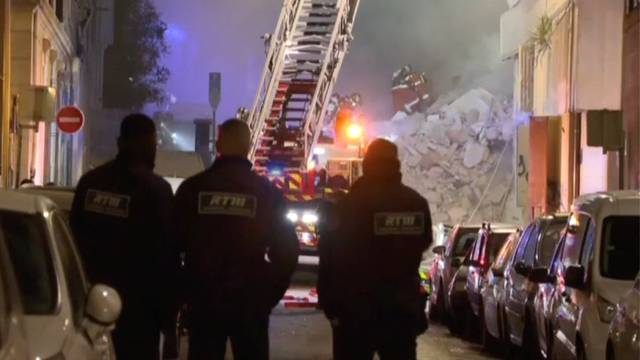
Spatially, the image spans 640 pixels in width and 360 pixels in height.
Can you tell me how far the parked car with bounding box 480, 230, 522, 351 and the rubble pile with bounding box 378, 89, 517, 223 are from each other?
25194 millimetres

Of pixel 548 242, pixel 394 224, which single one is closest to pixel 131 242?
pixel 394 224

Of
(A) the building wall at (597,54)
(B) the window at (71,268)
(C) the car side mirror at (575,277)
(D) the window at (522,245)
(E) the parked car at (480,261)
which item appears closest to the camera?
(B) the window at (71,268)

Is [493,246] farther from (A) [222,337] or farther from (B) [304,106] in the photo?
(B) [304,106]

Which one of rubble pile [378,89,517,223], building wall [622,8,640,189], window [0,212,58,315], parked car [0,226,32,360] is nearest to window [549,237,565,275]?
window [0,212,58,315]

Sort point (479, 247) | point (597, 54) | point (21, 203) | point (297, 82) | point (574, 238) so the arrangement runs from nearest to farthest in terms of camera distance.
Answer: point (21, 203)
point (574, 238)
point (479, 247)
point (597, 54)
point (297, 82)

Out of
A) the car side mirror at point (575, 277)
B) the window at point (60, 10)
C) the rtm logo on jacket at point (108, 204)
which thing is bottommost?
the car side mirror at point (575, 277)

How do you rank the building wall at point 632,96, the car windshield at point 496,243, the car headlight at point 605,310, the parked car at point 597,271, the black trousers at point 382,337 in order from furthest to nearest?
1. the building wall at point 632,96
2. the car windshield at point 496,243
3. the parked car at point 597,271
4. the car headlight at point 605,310
5. the black trousers at point 382,337

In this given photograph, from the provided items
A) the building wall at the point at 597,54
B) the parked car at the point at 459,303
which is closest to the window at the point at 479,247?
the parked car at the point at 459,303

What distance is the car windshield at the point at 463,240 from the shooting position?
65.3 feet

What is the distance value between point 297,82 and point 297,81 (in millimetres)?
54

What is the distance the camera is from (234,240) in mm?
6926

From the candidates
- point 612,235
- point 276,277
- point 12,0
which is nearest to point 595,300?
point 612,235

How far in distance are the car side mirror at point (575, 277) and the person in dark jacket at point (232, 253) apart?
3.40 metres

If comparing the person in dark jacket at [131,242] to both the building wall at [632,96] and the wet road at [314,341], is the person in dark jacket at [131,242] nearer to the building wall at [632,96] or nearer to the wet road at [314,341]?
the wet road at [314,341]
